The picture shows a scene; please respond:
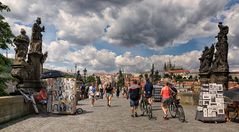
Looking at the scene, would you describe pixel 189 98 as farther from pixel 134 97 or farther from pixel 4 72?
pixel 4 72

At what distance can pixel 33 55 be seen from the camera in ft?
65.1

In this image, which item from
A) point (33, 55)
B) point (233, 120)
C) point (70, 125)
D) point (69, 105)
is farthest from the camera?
point (33, 55)

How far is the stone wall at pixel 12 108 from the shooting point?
40.7 ft

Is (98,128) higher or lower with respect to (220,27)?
lower

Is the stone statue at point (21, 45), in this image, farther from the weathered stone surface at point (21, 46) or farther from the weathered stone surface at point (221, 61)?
the weathered stone surface at point (221, 61)

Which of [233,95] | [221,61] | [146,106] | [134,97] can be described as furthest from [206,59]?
[134,97]

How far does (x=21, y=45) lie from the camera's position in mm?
17469

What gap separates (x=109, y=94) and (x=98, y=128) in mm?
11790

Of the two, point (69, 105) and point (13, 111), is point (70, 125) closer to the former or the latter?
point (13, 111)

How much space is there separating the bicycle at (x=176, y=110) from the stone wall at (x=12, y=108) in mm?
6603

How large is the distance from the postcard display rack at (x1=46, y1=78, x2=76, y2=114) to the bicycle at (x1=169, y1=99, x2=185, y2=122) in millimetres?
4775

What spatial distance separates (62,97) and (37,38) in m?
5.06

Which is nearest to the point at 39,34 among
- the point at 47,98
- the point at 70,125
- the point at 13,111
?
the point at 47,98

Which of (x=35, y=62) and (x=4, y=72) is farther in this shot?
(x=4, y=72)
